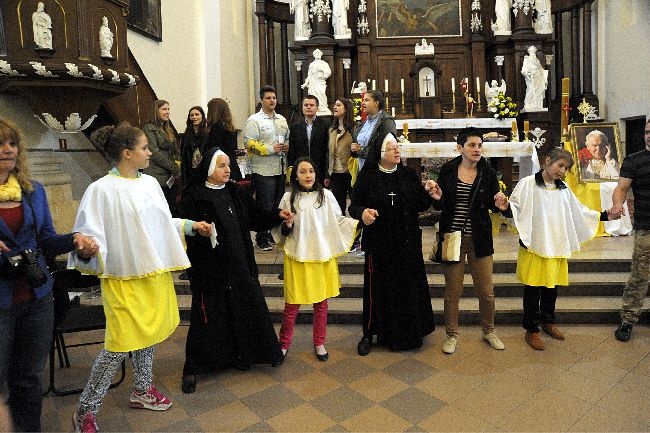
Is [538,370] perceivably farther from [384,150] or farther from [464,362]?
[384,150]

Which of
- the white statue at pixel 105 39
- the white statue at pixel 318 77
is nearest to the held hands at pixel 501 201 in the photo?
the white statue at pixel 105 39

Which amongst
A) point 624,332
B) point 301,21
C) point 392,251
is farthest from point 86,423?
point 301,21

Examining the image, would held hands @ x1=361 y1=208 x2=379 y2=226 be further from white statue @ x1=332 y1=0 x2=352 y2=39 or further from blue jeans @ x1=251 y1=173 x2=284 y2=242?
white statue @ x1=332 y1=0 x2=352 y2=39

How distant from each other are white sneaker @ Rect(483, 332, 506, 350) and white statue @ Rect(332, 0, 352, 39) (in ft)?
28.0

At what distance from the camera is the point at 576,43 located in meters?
11.3

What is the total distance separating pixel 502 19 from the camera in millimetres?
10992

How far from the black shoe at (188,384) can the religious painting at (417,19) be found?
961cm

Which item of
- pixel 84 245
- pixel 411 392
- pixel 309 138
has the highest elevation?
pixel 309 138

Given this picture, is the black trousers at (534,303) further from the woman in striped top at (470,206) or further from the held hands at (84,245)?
the held hands at (84,245)

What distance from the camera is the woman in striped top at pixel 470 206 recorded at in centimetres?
378

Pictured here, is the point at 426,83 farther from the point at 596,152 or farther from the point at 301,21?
the point at 596,152

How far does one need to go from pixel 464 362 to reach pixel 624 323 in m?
1.52

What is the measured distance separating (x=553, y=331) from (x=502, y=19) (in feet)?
29.2

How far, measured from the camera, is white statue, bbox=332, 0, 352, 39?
10.9 meters
